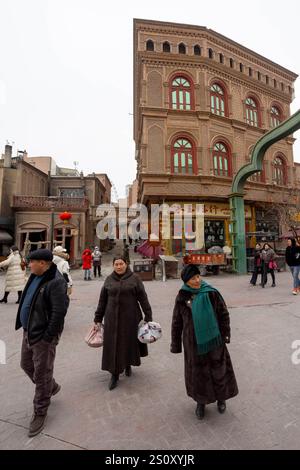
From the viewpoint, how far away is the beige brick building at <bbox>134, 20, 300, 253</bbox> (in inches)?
696

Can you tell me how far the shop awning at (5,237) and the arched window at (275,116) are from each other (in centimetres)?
2640

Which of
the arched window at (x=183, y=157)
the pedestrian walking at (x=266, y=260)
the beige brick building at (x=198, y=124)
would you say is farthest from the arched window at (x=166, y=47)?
the pedestrian walking at (x=266, y=260)

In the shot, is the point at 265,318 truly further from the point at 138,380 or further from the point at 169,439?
the point at 169,439

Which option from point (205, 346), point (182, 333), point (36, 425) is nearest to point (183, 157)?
point (182, 333)

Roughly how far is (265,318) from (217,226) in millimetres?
13593

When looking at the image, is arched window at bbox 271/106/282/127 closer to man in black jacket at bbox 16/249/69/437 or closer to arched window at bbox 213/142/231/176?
arched window at bbox 213/142/231/176

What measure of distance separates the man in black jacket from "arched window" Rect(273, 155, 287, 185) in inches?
937

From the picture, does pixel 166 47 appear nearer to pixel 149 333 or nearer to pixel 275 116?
pixel 275 116

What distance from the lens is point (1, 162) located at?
2242 centimetres

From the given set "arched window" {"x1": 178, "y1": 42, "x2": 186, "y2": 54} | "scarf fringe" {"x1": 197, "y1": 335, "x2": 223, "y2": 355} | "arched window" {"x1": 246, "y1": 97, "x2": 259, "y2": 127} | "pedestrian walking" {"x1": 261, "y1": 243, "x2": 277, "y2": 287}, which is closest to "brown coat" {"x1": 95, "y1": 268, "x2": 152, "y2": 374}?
"scarf fringe" {"x1": 197, "y1": 335, "x2": 223, "y2": 355}

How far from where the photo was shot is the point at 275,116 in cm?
2330

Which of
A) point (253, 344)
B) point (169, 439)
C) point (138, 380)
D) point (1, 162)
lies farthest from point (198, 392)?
point (1, 162)

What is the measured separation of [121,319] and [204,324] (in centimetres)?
121

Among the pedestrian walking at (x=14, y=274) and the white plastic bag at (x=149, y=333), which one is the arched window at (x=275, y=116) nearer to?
the pedestrian walking at (x=14, y=274)
